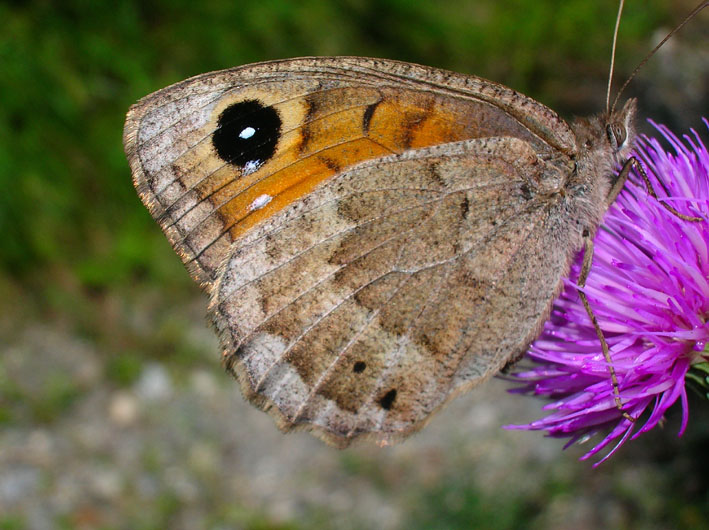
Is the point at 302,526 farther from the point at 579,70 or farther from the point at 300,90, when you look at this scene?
the point at 579,70

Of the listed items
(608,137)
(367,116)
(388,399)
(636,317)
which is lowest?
(636,317)

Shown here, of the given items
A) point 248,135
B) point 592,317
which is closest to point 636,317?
point 592,317

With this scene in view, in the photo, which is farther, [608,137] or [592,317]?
[608,137]

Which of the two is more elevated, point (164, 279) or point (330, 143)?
point (164, 279)

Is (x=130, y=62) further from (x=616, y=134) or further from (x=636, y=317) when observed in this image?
(x=636, y=317)

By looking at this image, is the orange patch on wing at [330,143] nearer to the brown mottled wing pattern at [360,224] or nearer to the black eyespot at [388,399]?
the brown mottled wing pattern at [360,224]

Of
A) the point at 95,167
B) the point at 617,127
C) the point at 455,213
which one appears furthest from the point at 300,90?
the point at 95,167
